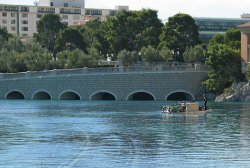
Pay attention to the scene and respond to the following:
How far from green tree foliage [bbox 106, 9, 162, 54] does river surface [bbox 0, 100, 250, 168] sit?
203 ft

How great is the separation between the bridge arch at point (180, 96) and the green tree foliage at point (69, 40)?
104 feet

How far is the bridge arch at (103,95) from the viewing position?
114 meters

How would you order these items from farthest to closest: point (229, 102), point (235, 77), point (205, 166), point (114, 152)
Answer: point (235, 77)
point (229, 102)
point (114, 152)
point (205, 166)

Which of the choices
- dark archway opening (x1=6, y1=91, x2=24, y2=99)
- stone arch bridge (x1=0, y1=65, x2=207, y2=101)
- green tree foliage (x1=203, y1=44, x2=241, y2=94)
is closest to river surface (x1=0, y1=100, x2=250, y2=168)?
green tree foliage (x1=203, y1=44, x2=241, y2=94)

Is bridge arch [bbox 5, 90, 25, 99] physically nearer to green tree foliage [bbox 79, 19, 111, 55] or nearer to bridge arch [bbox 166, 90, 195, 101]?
green tree foliage [bbox 79, 19, 111, 55]

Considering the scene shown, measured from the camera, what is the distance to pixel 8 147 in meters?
41.0

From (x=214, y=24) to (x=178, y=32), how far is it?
188ft

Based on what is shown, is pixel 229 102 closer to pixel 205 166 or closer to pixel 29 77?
pixel 29 77

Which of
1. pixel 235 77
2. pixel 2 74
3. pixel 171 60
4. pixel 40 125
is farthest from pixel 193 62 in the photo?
pixel 40 125

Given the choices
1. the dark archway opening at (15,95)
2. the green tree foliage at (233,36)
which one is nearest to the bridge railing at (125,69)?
the dark archway opening at (15,95)

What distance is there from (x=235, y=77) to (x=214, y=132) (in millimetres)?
58955

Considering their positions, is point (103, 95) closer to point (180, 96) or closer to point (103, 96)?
point (103, 96)

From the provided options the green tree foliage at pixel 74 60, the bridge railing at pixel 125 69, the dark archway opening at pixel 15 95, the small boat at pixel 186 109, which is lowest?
the dark archway opening at pixel 15 95

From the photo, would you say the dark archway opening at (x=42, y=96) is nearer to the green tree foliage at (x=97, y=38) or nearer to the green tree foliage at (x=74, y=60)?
the green tree foliage at (x=74, y=60)
